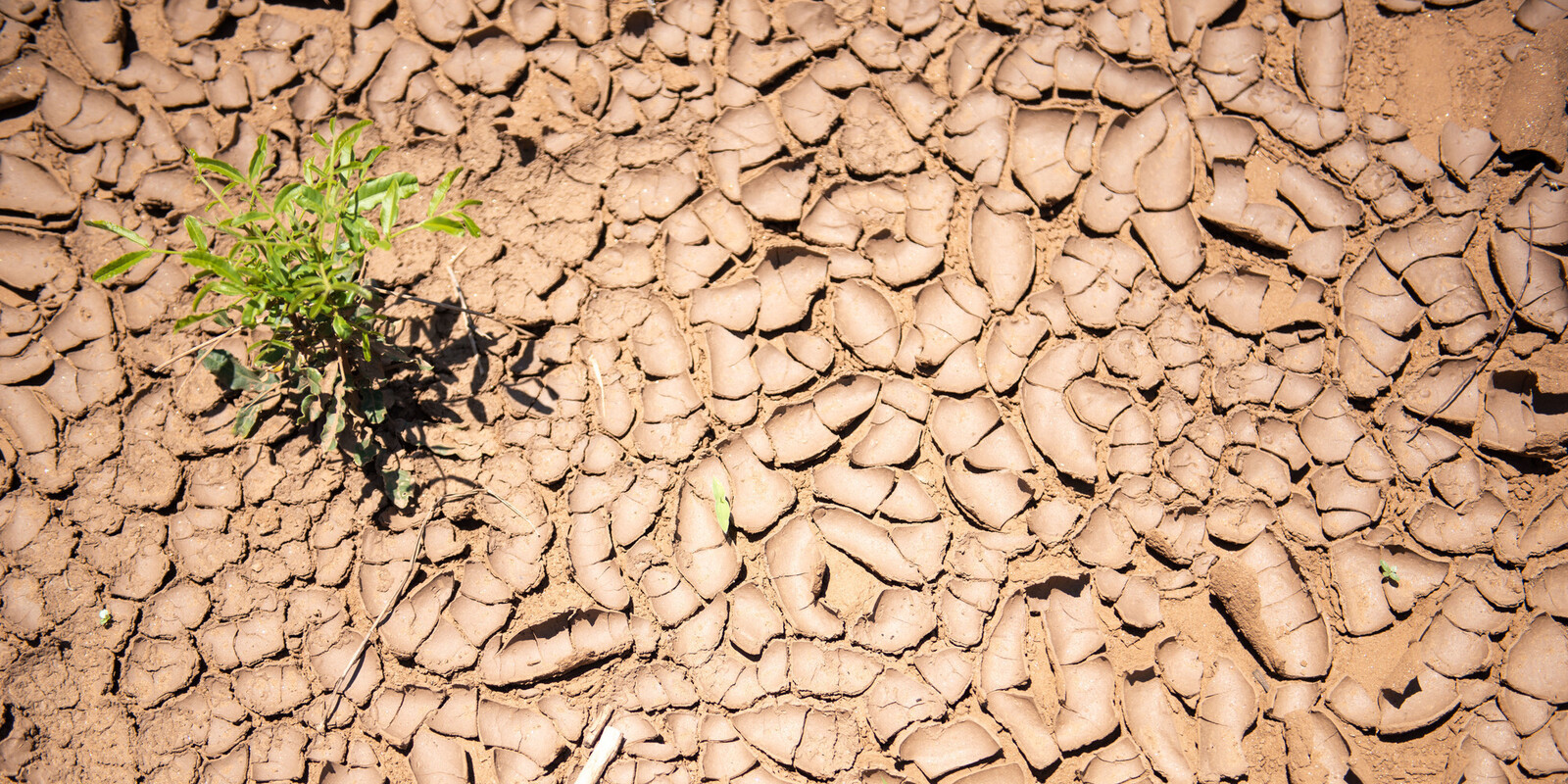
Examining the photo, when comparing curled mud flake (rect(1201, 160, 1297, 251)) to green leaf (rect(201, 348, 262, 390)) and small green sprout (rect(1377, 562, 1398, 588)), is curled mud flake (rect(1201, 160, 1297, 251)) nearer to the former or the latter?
small green sprout (rect(1377, 562, 1398, 588))

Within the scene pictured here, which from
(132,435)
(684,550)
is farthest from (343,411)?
(684,550)

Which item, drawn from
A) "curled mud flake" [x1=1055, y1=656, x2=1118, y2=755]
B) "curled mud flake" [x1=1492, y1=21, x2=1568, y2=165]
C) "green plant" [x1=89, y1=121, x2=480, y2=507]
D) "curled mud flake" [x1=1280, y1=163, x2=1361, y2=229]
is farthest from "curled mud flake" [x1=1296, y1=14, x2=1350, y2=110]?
"green plant" [x1=89, y1=121, x2=480, y2=507]

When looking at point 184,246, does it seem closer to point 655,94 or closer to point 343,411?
point 343,411

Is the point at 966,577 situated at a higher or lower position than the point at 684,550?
Result: lower

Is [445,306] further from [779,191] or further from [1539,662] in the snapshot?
[1539,662]

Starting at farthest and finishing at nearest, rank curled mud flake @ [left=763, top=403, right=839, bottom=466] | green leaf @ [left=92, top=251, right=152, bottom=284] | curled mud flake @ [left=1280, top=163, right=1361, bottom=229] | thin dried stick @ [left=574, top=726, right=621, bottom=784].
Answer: curled mud flake @ [left=1280, top=163, right=1361, bottom=229], curled mud flake @ [left=763, top=403, right=839, bottom=466], thin dried stick @ [left=574, top=726, right=621, bottom=784], green leaf @ [left=92, top=251, right=152, bottom=284]

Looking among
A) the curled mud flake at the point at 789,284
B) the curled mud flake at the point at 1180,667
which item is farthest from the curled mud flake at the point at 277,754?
Answer: the curled mud flake at the point at 1180,667
